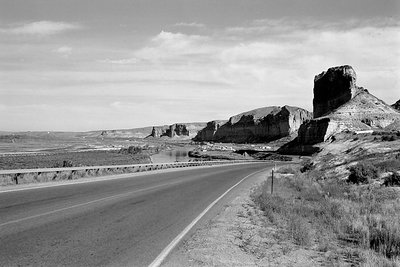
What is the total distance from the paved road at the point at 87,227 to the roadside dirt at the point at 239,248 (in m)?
0.54

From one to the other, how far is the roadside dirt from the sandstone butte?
244 ft

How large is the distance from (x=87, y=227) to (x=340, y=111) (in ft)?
298

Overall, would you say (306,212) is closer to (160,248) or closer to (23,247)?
(160,248)

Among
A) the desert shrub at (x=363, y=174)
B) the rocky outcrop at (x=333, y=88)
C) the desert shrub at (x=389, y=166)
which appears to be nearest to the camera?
the desert shrub at (x=363, y=174)

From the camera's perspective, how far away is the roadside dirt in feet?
22.1

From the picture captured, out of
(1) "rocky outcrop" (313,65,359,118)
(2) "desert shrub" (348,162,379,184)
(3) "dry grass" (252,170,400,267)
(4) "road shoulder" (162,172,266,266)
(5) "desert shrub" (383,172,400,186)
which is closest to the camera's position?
(4) "road shoulder" (162,172,266,266)

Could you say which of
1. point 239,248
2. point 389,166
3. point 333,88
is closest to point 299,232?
point 239,248

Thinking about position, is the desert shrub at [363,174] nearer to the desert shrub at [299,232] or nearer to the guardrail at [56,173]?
the desert shrub at [299,232]

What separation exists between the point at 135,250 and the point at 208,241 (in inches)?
70.4

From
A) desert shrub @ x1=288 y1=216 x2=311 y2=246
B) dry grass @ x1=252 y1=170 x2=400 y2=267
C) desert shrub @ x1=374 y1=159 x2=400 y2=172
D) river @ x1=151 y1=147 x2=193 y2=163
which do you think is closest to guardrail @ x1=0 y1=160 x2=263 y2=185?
dry grass @ x1=252 y1=170 x2=400 y2=267

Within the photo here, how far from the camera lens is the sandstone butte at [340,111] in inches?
3259

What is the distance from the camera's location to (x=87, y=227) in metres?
8.71

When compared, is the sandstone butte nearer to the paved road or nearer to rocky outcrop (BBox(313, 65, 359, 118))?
rocky outcrop (BBox(313, 65, 359, 118))

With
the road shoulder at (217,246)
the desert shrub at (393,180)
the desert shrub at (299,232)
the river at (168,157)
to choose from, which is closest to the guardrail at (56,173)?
the road shoulder at (217,246)
